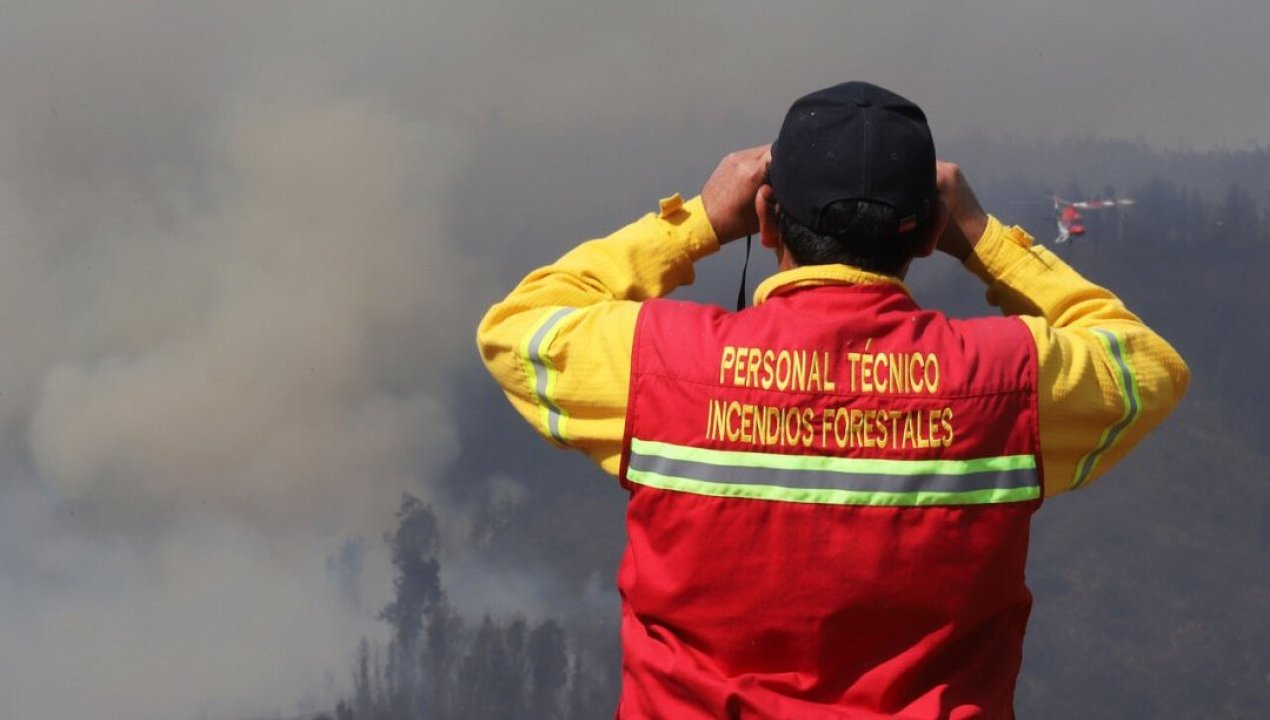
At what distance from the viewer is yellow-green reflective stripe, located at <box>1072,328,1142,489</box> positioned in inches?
88.6

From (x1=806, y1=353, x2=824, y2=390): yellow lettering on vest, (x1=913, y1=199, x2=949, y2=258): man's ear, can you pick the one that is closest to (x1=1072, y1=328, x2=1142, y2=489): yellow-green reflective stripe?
(x1=913, y1=199, x2=949, y2=258): man's ear

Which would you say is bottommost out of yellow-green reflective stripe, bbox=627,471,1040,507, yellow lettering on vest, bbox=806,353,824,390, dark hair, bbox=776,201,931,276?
yellow-green reflective stripe, bbox=627,471,1040,507

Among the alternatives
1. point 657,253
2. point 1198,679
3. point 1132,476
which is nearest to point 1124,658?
point 1198,679

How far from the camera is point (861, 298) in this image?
2.20 m

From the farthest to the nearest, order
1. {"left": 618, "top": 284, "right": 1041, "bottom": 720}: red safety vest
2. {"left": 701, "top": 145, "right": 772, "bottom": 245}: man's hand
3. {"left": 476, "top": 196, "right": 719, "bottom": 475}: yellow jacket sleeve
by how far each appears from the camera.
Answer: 1. {"left": 701, "top": 145, "right": 772, "bottom": 245}: man's hand
2. {"left": 476, "top": 196, "right": 719, "bottom": 475}: yellow jacket sleeve
3. {"left": 618, "top": 284, "right": 1041, "bottom": 720}: red safety vest

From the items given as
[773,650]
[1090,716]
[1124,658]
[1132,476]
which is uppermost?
[773,650]

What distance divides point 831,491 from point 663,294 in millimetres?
541

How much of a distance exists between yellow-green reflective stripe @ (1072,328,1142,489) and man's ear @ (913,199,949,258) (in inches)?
10.3

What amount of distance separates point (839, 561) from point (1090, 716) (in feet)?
102

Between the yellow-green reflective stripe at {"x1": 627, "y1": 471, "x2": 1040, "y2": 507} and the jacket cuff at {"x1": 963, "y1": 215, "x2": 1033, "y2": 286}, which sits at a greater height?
the jacket cuff at {"x1": 963, "y1": 215, "x2": 1033, "y2": 286}

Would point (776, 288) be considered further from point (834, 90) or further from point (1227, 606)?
point (1227, 606)

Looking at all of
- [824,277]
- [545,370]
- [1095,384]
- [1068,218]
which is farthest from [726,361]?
[1068,218]

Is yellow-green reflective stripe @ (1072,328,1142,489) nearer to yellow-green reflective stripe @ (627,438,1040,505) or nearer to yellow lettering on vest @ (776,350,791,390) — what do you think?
yellow-green reflective stripe @ (627,438,1040,505)

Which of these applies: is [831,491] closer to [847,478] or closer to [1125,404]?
[847,478]
